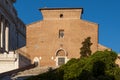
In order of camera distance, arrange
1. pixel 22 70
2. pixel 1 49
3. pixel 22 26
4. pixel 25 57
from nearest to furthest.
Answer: pixel 22 70 → pixel 25 57 → pixel 1 49 → pixel 22 26

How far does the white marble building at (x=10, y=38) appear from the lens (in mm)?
57562

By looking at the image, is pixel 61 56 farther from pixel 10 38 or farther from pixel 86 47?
pixel 10 38

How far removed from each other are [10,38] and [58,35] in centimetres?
986

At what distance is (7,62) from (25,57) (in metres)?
4.21

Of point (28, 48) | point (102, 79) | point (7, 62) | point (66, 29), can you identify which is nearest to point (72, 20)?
point (66, 29)

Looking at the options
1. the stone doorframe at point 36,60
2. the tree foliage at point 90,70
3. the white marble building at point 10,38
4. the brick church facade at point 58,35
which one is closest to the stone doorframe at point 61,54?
the brick church facade at point 58,35

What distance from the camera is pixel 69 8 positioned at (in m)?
64.4

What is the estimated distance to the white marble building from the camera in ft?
189

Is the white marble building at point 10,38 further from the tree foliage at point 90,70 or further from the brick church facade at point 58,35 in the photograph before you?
the tree foliage at point 90,70

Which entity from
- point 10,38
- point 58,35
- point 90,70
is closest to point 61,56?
point 58,35

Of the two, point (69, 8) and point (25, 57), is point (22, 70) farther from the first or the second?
point (69, 8)

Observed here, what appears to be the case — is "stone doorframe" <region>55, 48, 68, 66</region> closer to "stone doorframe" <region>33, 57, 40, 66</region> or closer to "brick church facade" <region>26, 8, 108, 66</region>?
"brick church facade" <region>26, 8, 108, 66</region>

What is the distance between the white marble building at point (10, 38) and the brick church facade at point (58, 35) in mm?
1611

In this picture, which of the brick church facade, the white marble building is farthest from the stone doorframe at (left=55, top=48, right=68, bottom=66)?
the white marble building
